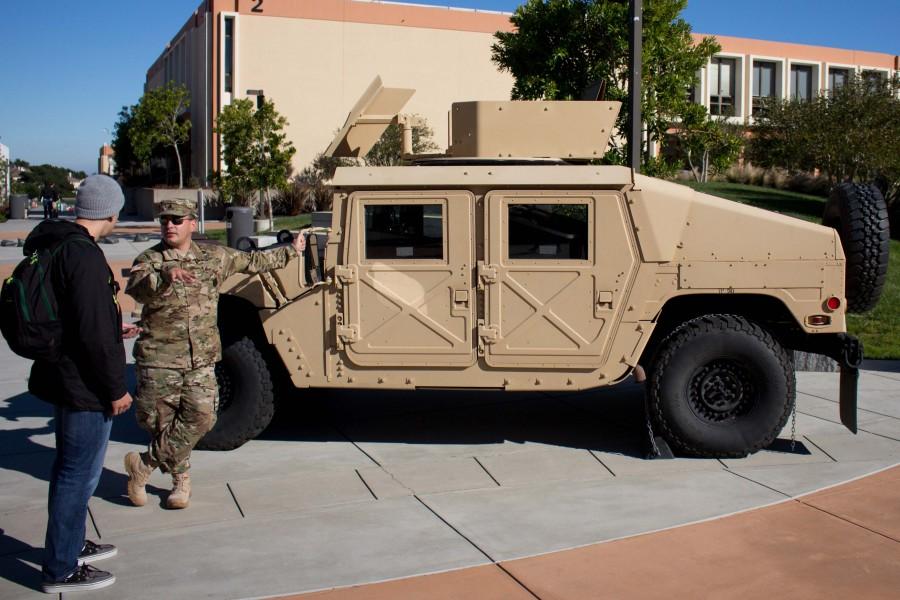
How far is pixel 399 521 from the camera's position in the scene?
5.33 m

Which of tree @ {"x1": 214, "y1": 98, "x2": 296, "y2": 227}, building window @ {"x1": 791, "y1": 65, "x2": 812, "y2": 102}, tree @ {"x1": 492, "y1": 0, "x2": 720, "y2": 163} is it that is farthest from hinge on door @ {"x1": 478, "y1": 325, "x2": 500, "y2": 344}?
building window @ {"x1": 791, "y1": 65, "x2": 812, "y2": 102}

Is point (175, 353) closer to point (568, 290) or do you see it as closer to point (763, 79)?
point (568, 290)

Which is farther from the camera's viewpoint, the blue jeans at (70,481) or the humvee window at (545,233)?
the humvee window at (545,233)

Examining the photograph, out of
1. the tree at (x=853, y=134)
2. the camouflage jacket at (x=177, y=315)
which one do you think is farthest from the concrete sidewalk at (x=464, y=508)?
the tree at (x=853, y=134)

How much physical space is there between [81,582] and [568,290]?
128 inches

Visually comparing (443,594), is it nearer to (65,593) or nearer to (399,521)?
(399,521)

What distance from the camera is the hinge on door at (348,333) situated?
6.29m

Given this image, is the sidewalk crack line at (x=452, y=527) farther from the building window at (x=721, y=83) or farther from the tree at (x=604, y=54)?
the building window at (x=721, y=83)

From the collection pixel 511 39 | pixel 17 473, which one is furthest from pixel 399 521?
pixel 511 39

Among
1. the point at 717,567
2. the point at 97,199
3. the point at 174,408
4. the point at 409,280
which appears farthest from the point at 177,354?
the point at 717,567

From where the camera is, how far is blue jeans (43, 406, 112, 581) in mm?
4246

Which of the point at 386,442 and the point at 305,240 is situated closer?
the point at 305,240

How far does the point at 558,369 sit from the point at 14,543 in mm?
3228

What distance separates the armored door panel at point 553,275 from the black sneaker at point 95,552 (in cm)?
253
